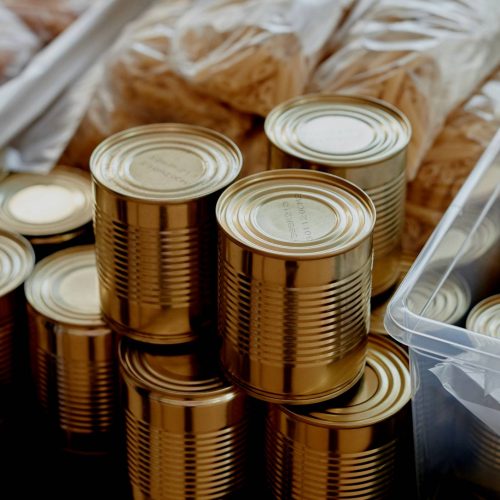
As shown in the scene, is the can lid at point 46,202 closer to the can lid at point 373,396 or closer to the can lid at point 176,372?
the can lid at point 176,372

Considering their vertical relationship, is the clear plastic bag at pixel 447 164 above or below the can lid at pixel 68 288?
above

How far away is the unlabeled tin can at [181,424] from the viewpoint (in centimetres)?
120

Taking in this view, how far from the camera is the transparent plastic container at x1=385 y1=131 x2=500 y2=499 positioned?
1.09m

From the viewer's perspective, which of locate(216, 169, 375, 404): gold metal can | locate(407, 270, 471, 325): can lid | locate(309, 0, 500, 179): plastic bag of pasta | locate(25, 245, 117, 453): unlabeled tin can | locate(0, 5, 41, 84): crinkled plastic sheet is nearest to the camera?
locate(216, 169, 375, 404): gold metal can

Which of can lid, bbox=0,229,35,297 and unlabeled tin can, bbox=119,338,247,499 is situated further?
can lid, bbox=0,229,35,297

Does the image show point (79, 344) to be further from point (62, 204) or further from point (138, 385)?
point (62, 204)

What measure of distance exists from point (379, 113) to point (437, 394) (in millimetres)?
407

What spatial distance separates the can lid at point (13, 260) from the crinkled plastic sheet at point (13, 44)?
1.54 ft

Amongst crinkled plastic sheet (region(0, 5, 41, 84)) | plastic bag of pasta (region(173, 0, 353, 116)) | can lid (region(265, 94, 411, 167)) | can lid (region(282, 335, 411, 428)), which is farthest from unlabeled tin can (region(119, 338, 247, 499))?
crinkled plastic sheet (region(0, 5, 41, 84))

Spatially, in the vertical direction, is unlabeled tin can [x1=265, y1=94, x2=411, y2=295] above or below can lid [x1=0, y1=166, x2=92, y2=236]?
above

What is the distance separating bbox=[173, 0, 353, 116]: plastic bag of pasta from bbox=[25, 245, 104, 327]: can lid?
0.34 meters

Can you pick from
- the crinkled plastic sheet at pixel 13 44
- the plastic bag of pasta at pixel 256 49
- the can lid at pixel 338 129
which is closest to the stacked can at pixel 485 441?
the can lid at pixel 338 129

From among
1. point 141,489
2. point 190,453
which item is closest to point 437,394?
point 190,453

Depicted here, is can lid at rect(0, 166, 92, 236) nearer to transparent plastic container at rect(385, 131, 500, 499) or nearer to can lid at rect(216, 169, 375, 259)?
can lid at rect(216, 169, 375, 259)
